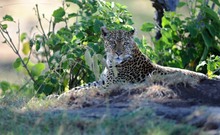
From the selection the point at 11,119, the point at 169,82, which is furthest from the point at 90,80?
the point at 11,119

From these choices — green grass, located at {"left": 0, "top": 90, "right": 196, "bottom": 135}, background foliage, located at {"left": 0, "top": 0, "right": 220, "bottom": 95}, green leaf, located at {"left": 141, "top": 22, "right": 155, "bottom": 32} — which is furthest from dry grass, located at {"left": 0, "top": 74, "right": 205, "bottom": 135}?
green leaf, located at {"left": 141, "top": 22, "right": 155, "bottom": 32}

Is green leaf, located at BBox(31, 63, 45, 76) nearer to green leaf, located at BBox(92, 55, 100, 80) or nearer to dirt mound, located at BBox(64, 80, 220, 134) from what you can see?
green leaf, located at BBox(92, 55, 100, 80)

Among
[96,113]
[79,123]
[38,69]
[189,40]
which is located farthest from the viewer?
[189,40]

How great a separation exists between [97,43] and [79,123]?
3508 millimetres

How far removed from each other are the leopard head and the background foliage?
1.21ft

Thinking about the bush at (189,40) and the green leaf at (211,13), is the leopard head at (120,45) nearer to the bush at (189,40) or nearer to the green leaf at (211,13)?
the bush at (189,40)

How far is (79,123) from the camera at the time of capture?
21.7 ft

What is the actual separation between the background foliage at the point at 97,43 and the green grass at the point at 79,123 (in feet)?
7.95

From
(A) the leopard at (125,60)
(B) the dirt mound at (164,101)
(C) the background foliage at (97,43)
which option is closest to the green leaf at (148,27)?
(C) the background foliage at (97,43)

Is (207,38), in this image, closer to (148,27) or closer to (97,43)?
(148,27)

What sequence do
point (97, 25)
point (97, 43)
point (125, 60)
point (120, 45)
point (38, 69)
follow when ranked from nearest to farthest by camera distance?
point (120, 45), point (125, 60), point (97, 25), point (97, 43), point (38, 69)

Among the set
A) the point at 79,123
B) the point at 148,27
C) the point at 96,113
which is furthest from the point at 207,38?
the point at 79,123

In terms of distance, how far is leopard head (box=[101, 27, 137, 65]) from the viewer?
30.2ft

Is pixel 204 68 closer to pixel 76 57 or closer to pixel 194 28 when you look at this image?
pixel 194 28
